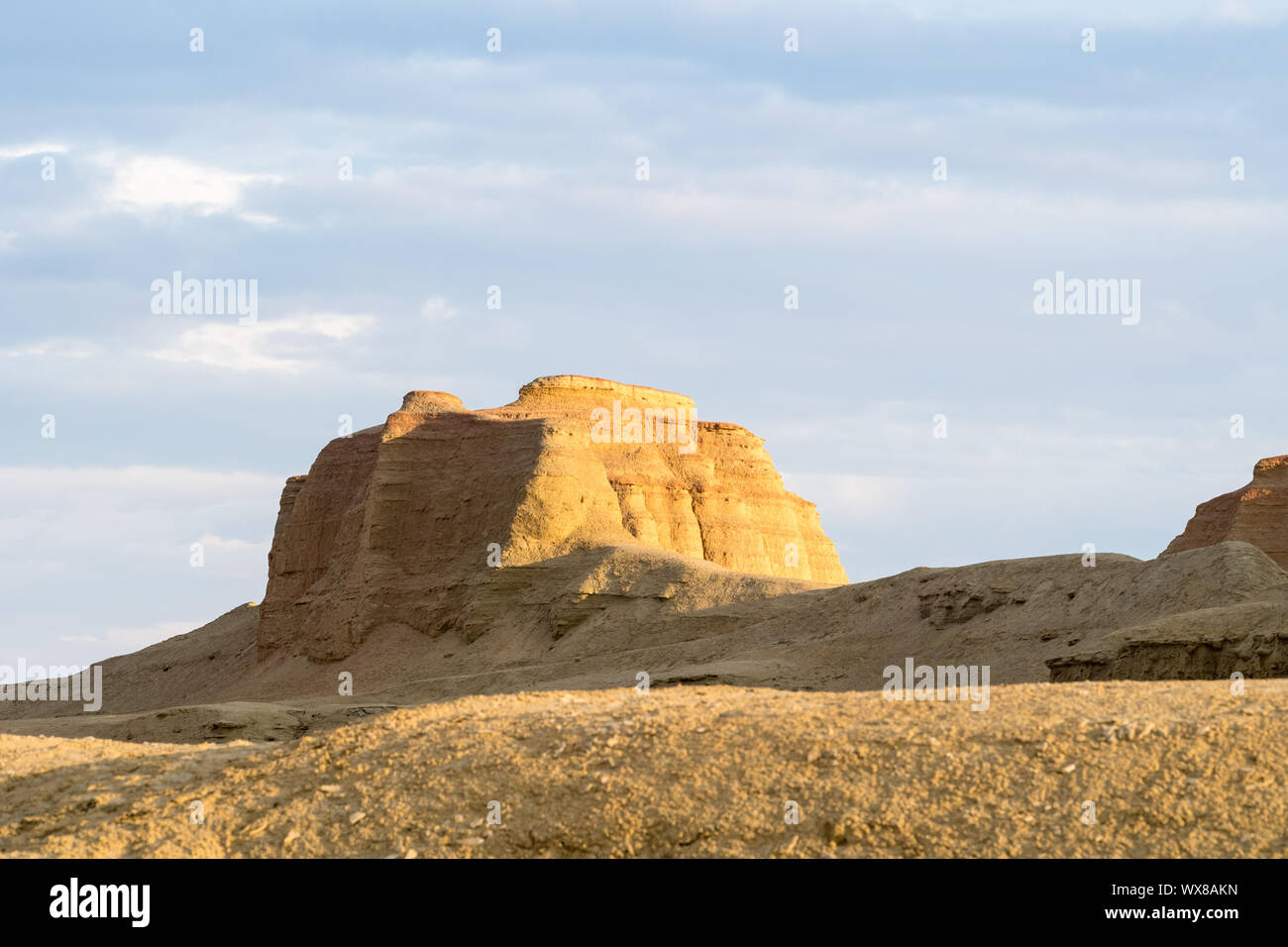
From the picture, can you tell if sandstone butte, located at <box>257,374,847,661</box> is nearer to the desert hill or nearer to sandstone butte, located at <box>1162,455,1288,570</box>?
the desert hill

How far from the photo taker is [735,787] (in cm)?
1101

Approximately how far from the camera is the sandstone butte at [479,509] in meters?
47.6

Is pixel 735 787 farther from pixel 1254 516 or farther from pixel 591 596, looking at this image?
pixel 1254 516

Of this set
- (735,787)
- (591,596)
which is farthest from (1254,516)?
(735,787)

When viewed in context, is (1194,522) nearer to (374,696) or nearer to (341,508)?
(341,508)

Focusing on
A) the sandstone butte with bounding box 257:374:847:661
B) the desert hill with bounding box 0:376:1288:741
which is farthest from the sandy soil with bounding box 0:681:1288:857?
the sandstone butte with bounding box 257:374:847:661

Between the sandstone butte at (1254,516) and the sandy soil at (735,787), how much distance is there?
168 feet

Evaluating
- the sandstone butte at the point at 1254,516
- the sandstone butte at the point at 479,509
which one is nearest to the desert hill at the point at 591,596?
the sandstone butte at the point at 479,509

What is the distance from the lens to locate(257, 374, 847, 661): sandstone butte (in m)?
47.6

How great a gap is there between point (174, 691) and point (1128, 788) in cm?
5382

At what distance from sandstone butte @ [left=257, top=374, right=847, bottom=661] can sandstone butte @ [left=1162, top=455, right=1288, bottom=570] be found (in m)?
17.8

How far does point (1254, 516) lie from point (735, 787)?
5608 cm
